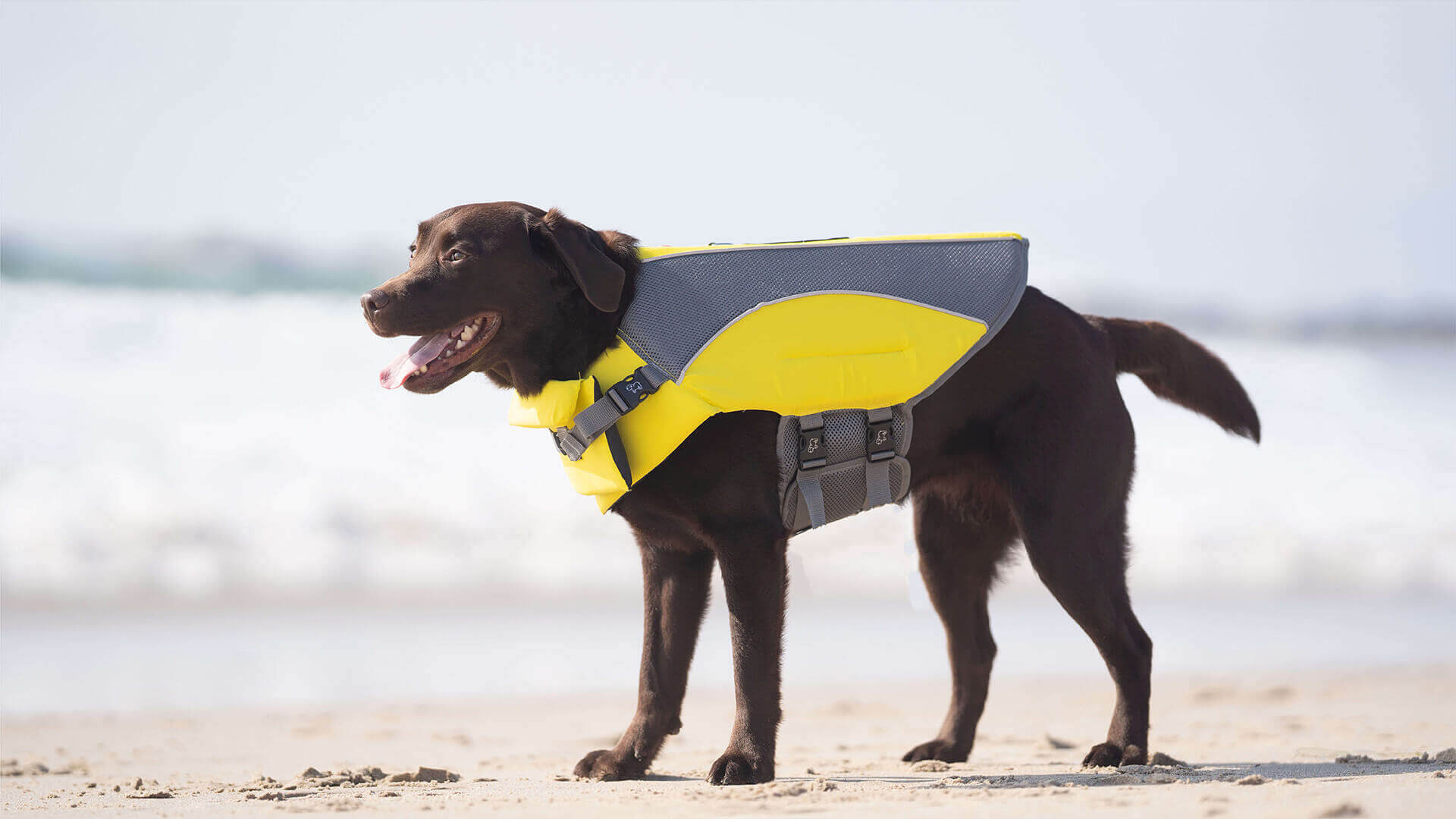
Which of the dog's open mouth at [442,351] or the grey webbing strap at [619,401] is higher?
the dog's open mouth at [442,351]

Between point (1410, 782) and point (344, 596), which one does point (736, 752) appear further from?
point (344, 596)

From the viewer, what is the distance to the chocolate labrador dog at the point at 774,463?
10.7 ft

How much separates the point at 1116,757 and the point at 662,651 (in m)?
1.38

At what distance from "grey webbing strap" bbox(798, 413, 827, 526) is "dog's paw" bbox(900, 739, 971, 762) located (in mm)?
1107

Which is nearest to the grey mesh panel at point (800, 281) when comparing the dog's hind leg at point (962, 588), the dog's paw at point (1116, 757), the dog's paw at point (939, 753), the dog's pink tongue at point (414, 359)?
the dog's pink tongue at point (414, 359)

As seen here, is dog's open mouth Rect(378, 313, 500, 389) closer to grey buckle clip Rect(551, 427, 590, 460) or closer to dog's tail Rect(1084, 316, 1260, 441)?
grey buckle clip Rect(551, 427, 590, 460)

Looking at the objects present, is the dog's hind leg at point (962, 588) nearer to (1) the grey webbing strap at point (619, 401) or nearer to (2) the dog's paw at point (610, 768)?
(2) the dog's paw at point (610, 768)

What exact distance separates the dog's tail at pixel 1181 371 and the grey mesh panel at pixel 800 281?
0.53m

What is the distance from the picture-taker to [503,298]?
3.27 m

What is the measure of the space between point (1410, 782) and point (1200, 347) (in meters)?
1.61

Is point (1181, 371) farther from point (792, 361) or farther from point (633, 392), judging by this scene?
point (633, 392)

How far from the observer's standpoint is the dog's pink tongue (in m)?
3.22

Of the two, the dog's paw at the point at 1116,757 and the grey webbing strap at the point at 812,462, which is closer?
the grey webbing strap at the point at 812,462

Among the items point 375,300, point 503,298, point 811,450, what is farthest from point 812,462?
point 375,300
